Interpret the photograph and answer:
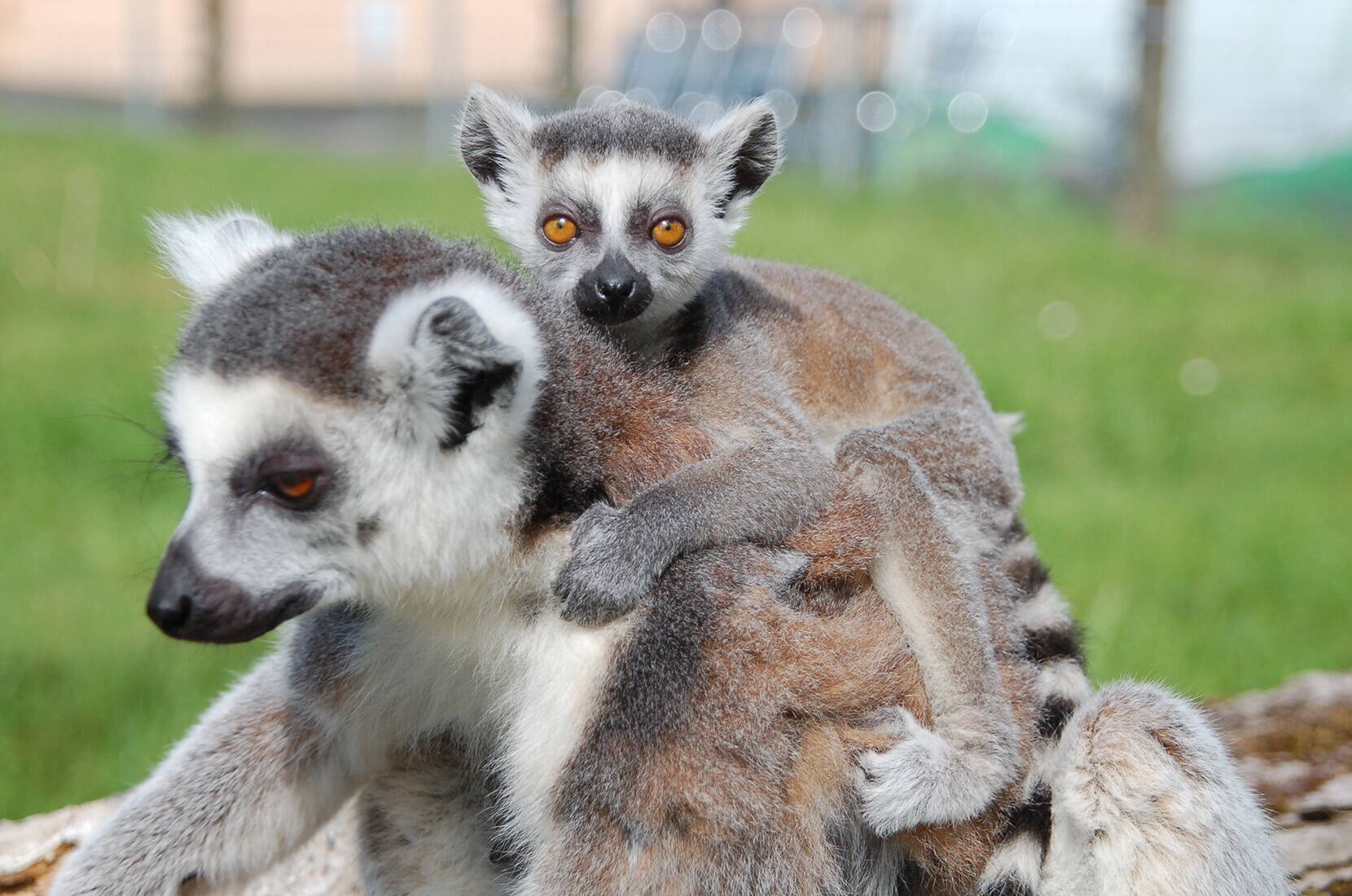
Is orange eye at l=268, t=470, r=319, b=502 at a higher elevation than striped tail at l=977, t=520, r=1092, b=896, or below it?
higher

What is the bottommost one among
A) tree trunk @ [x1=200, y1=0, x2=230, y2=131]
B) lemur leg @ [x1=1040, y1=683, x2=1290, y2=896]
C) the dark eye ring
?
tree trunk @ [x1=200, y1=0, x2=230, y2=131]

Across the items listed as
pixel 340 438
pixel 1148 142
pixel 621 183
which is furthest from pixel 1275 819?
pixel 1148 142

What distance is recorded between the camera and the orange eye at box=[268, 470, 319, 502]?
2.81 m

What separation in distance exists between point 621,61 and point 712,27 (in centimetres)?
292

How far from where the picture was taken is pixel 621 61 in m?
27.0

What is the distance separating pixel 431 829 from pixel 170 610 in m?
1.33

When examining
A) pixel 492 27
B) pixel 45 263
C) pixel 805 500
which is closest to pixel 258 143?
pixel 492 27

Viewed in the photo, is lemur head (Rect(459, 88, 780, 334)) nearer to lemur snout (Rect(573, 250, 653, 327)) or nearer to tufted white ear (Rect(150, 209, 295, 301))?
lemur snout (Rect(573, 250, 653, 327))

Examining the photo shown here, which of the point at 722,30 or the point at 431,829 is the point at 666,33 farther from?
the point at 431,829

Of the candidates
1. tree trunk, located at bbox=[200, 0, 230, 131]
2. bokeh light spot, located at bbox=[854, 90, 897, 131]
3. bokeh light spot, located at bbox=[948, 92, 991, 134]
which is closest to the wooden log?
bokeh light spot, located at bbox=[948, 92, 991, 134]

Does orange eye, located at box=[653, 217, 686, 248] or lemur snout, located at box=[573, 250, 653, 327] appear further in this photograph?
orange eye, located at box=[653, 217, 686, 248]

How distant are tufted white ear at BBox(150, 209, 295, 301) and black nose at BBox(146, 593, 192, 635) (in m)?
0.91

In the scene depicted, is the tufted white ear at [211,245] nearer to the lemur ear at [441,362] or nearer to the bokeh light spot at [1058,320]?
the lemur ear at [441,362]

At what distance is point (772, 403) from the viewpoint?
395 centimetres
